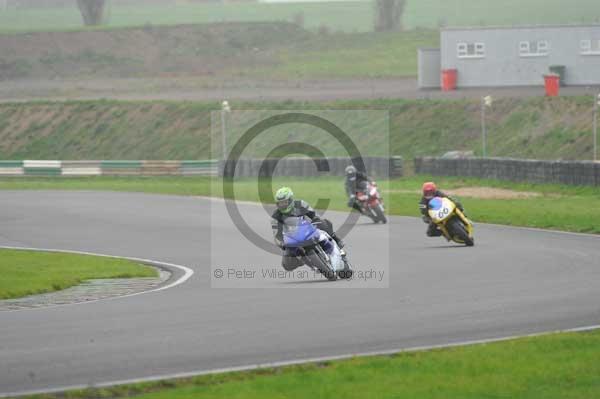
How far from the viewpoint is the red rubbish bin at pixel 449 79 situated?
53531mm

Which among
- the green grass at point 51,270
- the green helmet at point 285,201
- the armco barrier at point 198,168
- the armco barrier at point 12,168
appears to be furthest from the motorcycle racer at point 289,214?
the armco barrier at point 12,168

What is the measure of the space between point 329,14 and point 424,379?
9612cm

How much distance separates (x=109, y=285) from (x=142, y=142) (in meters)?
35.8

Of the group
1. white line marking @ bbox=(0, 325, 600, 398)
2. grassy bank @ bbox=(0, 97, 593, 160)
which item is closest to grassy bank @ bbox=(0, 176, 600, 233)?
grassy bank @ bbox=(0, 97, 593, 160)

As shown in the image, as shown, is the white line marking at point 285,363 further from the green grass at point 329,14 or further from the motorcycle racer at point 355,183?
the green grass at point 329,14

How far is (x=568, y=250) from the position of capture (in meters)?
19.3

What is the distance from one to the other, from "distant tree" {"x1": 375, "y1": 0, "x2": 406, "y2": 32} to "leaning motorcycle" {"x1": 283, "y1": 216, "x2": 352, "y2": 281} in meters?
65.7

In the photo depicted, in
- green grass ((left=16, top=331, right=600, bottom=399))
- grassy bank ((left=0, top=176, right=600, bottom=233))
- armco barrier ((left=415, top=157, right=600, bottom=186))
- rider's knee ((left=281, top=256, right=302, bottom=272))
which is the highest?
armco barrier ((left=415, top=157, right=600, bottom=186))

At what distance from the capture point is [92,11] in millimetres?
87000

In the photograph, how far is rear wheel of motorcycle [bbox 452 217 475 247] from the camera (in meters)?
20.5

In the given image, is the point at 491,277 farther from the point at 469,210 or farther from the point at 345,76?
the point at 345,76

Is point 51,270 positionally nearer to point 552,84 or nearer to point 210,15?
point 552,84

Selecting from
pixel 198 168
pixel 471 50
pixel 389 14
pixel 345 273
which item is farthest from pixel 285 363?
pixel 389 14

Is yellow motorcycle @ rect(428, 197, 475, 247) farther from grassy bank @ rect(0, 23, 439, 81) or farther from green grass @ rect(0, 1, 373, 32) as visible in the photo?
green grass @ rect(0, 1, 373, 32)
